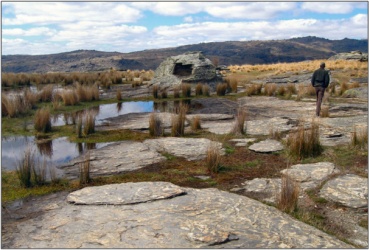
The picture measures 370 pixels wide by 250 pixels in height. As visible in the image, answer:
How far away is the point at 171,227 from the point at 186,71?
17217 millimetres

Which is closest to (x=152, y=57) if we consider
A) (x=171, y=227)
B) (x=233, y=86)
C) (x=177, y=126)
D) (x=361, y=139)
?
(x=233, y=86)

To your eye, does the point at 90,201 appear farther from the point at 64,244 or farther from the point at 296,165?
the point at 296,165

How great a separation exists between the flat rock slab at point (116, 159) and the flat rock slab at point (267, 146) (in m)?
1.88

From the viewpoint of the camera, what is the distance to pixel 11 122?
1109 centimetres

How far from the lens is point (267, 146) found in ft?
24.9

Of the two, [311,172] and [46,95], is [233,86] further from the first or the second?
[311,172]

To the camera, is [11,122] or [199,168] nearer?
[199,168]

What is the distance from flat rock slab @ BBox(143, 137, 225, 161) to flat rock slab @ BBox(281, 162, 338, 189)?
1675 millimetres

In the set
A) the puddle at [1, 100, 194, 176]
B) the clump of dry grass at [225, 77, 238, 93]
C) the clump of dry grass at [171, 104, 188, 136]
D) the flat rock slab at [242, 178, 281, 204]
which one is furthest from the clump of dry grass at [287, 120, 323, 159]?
the clump of dry grass at [225, 77, 238, 93]

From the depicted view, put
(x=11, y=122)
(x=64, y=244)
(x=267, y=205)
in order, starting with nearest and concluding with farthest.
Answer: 1. (x=64, y=244)
2. (x=267, y=205)
3. (x=11, y=122)

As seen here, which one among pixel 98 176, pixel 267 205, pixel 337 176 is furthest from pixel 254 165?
pixel 98 176

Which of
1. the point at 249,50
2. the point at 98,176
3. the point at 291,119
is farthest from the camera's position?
the point at 249,50

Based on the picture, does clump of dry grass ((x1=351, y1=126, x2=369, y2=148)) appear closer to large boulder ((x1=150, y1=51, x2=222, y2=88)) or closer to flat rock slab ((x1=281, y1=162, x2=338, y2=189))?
flat rock slab ((x1=281, y1=162, x2=338, y2=189))

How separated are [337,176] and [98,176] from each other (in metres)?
3.74
